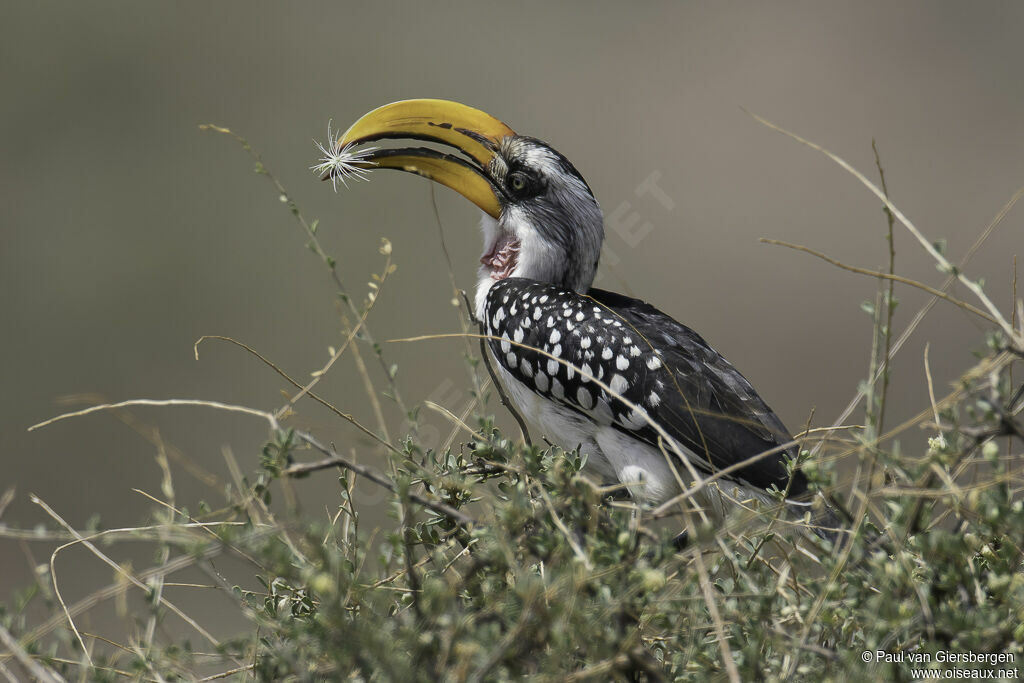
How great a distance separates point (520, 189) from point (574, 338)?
31.2 inches

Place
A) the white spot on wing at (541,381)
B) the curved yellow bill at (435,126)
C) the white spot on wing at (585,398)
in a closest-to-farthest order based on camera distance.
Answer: the white spot on wing at (585,398)
the white spot on wing at (541,381)
the curved yellow bill at (435,126)

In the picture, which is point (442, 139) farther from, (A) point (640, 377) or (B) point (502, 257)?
(A) point (640, 377)

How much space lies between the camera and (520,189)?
3635 millimetres

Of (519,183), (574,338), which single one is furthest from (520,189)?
(574,338)

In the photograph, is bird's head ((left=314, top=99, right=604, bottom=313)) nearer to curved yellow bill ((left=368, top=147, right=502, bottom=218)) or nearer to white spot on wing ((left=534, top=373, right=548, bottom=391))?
curved yellow bill ((left=368, top=147, right=502, bottom=218))

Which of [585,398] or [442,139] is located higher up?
[442,139]

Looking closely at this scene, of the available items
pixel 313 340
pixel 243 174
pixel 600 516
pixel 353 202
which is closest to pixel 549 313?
pixel 600 516

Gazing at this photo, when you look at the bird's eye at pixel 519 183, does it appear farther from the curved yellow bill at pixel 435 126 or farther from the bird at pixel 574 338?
the curved yellow bill at pixel 435 126

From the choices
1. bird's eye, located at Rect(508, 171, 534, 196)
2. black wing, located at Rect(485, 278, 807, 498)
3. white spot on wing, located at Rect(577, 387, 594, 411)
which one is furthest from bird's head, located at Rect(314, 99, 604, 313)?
white spot on wing, located at Rect(577, 387, 594, 411)

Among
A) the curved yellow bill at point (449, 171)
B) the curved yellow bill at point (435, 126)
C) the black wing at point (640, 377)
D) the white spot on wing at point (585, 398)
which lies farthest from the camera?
the curved yellow bill at point (449, 171)

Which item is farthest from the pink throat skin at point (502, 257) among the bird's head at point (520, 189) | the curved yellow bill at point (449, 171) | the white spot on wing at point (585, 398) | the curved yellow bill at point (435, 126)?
the white spot on wing at point (585, 398)

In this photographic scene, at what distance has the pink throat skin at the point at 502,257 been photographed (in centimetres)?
364

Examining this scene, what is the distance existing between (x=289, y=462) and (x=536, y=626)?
61 centimetres

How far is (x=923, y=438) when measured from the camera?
816 centimetres
